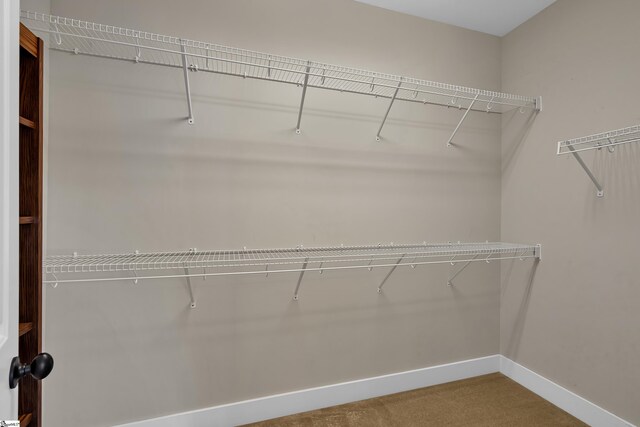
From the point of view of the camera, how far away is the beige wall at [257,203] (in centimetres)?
155

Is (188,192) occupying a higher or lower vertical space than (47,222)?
higher

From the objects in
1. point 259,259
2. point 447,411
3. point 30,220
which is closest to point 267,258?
point 259,259

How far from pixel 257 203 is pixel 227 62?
0.76 m

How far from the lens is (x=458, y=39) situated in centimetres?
224

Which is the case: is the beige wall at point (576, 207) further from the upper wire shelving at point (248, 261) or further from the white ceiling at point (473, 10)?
the upper wire shelving at point (248, 261)

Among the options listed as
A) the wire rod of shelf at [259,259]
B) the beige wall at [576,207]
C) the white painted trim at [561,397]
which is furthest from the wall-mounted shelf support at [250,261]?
the white painted trim at [561,397]

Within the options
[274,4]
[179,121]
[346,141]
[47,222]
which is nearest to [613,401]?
[346,141]

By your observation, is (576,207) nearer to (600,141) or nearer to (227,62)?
(600,141)

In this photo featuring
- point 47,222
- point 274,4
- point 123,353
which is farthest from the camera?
point 274,4

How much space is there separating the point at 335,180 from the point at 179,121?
0.95 m

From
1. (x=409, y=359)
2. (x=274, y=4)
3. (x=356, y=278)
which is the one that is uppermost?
(x=274, y=4)

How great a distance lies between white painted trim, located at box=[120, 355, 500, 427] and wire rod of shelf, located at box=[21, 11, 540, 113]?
1.80 meters

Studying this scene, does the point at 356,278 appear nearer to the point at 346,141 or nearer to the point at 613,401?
the point at 346,141

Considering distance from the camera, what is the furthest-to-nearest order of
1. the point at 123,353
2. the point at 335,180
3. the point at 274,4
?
the point at 335,180 → the point at 274,4 → the point at 123,353
